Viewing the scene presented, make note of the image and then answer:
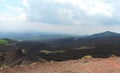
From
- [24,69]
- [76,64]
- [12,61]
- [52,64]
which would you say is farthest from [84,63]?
[12,61]

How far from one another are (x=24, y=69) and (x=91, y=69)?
371cm

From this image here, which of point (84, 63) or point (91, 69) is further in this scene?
point (84, 63)

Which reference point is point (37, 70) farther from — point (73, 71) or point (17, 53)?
point (17, 53)

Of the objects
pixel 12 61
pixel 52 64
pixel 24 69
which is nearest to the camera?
pixel 24 69

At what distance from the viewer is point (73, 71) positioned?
16.8 metres

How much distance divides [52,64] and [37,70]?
6.01 feet

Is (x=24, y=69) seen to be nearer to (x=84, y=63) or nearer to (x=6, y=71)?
(x=6, y=71)

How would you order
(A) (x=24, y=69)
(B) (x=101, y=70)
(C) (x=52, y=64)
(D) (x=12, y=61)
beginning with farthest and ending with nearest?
(D) (x=12, y=61) < (C) (x=52, y=64) < (A) (x=24, y=69) < (B) (x=101, y=70)

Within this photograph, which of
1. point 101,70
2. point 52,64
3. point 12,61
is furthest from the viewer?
point 12,61

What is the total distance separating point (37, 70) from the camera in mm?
17672

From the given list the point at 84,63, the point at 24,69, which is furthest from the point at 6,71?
the point at 84,63

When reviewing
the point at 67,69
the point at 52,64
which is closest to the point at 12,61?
the point at 52,64

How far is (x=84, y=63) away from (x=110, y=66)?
1878 mm

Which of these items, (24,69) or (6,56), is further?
(6,56)
